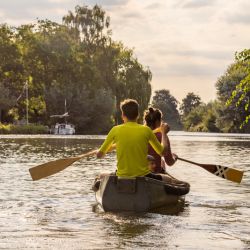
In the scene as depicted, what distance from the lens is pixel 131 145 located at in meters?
10.2

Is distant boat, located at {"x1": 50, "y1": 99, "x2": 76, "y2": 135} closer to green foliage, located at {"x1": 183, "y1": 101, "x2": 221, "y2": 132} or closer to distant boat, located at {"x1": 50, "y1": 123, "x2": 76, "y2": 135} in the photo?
distant boat, located at {"x1": 50, "y1": 123, "x2": 76, "y2": 135}

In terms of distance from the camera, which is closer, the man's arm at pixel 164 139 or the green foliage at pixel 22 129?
the man's arm at pixel 164 139

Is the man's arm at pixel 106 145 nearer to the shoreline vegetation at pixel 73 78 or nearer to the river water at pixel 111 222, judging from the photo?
the river water at pixel 111 222

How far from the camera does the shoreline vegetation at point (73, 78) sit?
8169cm

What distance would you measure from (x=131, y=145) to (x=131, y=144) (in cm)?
2

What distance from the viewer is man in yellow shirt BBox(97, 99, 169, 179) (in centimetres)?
1017

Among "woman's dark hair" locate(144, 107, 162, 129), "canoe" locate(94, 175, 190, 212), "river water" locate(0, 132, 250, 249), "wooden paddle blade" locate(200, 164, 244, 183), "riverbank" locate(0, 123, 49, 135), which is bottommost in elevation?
"river water" locate(0, 132, 250, 249)

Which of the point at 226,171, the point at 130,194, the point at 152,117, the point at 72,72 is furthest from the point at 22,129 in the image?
the point at 130,194

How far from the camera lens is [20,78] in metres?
89.9

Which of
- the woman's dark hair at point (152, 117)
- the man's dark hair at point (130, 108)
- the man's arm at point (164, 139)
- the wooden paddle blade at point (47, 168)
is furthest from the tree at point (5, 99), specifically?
the man's dark hair at point (130, 108)

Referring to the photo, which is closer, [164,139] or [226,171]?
[164,139]

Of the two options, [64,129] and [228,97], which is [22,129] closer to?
[64,129]

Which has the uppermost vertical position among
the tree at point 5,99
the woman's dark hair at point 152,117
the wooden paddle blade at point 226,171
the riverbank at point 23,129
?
the tree at point 5,99

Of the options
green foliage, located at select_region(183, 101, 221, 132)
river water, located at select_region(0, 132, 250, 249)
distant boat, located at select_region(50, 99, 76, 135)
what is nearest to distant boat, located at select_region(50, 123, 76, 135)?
distant boat, located at select_region(50, 99, 76, 135)
